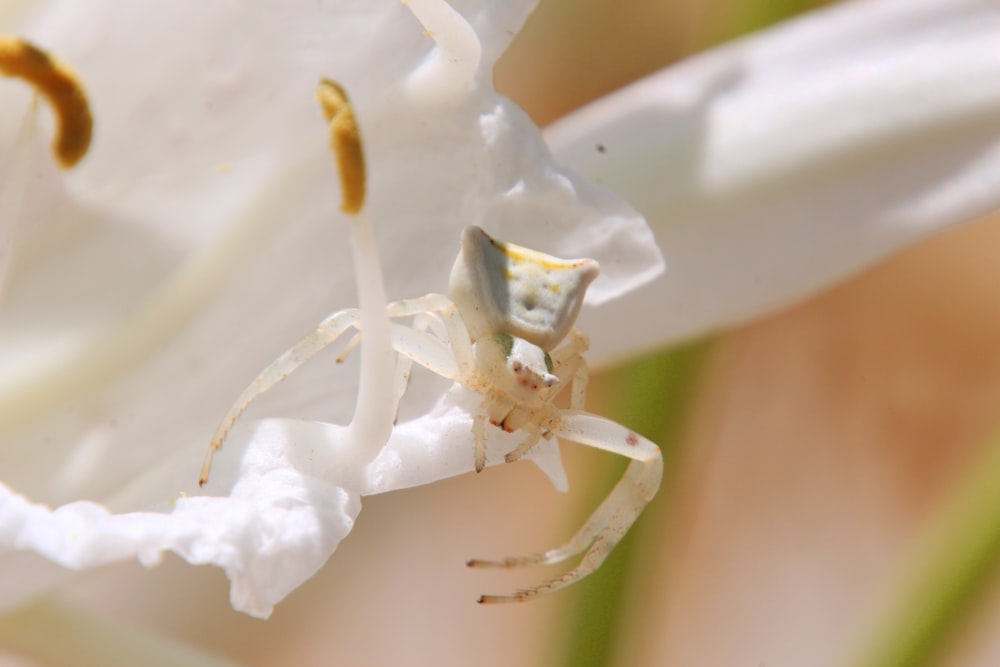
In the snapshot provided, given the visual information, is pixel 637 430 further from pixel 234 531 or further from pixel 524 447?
pixel 234 531

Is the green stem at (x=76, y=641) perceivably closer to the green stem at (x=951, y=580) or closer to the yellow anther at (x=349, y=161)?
the yellow anther at (x=349, y=161)

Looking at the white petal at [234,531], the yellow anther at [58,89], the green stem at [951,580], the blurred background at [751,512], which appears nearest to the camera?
the white petal at [234,531]

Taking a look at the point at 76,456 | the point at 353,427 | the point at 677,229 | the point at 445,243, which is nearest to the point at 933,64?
the point at 677,229

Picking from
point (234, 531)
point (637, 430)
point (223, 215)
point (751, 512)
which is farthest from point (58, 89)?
point (751, 512)

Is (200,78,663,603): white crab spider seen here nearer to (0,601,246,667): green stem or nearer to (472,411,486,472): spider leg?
(472,411,486,472): spider leg

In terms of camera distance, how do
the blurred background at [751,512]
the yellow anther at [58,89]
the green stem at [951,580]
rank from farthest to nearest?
the blurred background at [751,512]
the green stem at [951,580]
the yellow anther at [58,89]

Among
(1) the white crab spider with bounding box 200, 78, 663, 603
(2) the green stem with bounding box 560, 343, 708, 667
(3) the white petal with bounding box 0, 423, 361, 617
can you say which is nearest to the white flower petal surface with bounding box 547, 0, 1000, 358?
(2) the green stem with bounding box 560, 343, 708, 667

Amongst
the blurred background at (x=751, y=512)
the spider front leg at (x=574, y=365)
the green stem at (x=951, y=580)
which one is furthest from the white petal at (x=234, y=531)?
the blurred background at (x=751, y=512)
